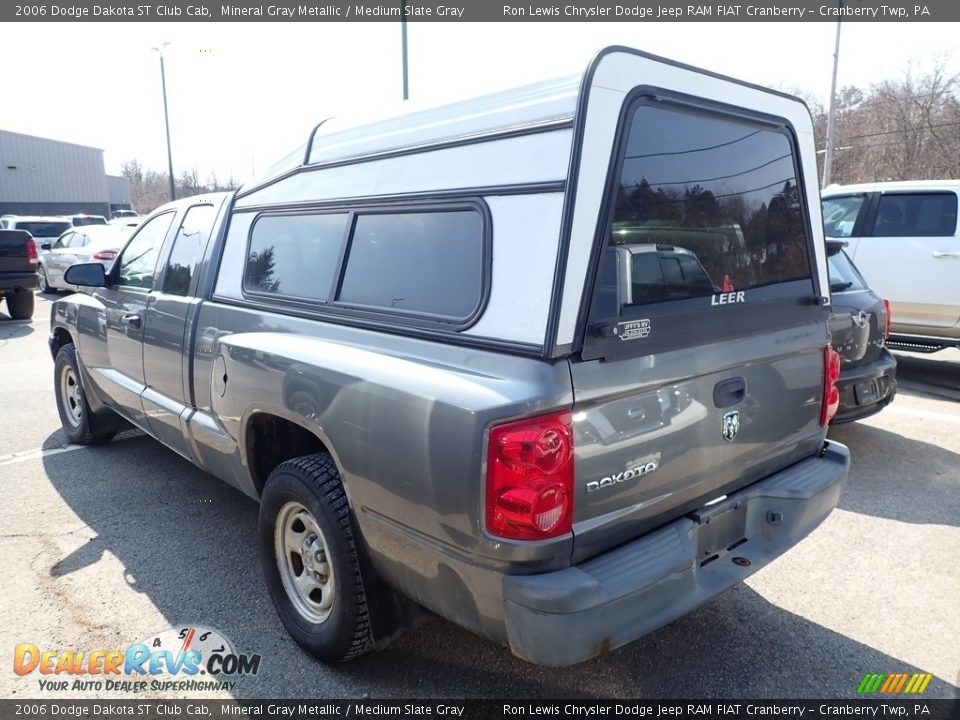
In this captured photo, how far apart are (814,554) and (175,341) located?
11.7 ft

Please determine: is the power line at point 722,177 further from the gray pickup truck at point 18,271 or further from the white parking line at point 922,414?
the gray pickup truck at point 18,271

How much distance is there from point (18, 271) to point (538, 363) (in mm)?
13348

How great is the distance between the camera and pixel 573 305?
2.07m

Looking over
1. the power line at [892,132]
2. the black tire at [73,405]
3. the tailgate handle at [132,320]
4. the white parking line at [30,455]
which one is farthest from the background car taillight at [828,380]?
the power line at [892,132]

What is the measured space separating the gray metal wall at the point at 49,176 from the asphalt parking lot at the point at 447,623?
156 ft

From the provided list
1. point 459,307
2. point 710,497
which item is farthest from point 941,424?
point 459,307

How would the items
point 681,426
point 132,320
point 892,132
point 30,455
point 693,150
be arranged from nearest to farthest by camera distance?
point 681,426, point 693,150, point 132,320, point 30,455, point 892,132

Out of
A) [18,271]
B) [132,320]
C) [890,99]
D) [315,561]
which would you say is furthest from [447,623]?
[890,99]

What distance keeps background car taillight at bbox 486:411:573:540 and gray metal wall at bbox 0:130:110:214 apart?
5058 centimetres

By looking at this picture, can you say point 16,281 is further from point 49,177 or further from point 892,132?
point 49,177

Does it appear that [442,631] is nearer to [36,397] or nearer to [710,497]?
[710,497]

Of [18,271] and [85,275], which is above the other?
[85,275]

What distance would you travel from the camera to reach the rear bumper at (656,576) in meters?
1.99

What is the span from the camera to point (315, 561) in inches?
112
